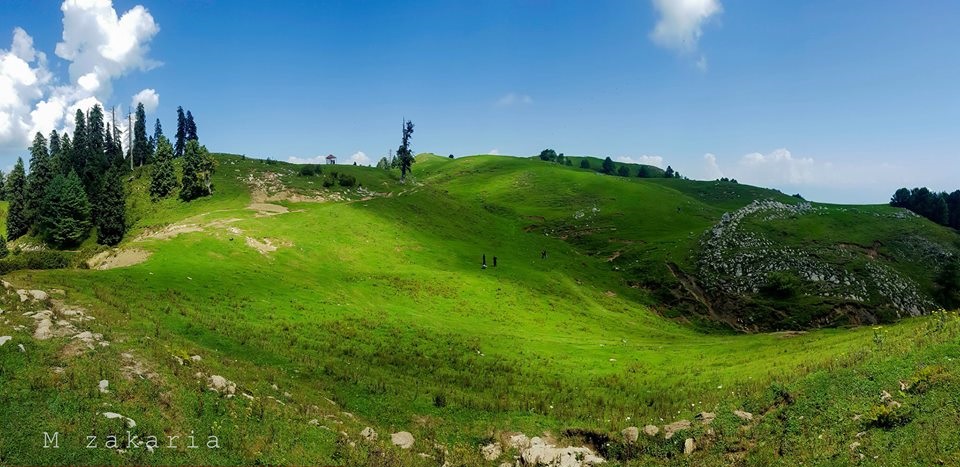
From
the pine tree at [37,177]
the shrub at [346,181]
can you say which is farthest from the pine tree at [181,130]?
the shrub at [346,181]

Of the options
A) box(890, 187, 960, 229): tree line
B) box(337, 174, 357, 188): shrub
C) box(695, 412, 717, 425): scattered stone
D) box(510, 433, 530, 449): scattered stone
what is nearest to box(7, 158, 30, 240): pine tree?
box(337, 174, 357, 188): shrub

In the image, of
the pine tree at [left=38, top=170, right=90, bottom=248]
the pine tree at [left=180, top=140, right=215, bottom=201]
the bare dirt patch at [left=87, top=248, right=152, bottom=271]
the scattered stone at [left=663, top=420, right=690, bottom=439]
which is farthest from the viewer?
the pine tree at [left=180, top=140, right=215, bottom=201]

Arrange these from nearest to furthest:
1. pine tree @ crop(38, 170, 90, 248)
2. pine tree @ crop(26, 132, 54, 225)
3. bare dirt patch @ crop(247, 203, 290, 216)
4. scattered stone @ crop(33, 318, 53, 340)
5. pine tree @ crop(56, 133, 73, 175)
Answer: scattered stone @ crop(33, 318, 53, 340)
bare dirt patch @ crop(247, 203, 290, 216)
pine tree @ crop(38, 170, 90, 248)
pine tree @ crop(26, 132, 54, 225)
pine tree @ crop(56, 133, 73, 175)

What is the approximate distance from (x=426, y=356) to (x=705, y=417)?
1905 centimetres

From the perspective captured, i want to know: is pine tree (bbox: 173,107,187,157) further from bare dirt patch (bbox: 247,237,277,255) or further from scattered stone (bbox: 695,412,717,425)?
scattered stone (bbox: 695,412,717,425)

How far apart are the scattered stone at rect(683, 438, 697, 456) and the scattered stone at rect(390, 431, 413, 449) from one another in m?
11.5

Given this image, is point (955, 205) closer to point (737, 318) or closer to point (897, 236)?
point (897, 236)

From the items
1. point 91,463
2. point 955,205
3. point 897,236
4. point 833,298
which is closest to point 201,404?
point 91,463

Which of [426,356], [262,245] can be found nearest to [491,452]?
[426,356]

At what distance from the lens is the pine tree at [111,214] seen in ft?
311

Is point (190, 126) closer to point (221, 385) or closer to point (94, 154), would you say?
point (94, 154)

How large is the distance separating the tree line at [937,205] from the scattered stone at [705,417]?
170 meters

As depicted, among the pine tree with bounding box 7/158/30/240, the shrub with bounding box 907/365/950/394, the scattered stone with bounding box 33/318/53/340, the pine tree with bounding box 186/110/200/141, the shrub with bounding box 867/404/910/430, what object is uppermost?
the pine tree with bounding box 186/110/200/141

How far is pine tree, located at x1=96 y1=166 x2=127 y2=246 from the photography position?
311 feet
